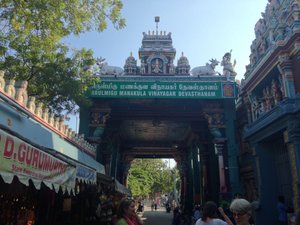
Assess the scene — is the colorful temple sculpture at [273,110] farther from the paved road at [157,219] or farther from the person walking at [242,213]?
the paved road at [157,219]

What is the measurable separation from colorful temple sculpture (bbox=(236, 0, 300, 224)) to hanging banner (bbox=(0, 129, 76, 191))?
841cm

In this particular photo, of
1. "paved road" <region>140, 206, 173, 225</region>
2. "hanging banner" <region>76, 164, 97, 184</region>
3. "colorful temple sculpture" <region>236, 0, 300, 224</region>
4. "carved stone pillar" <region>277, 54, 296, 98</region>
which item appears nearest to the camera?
"hanging banner" <region>76, 164, 97, 184</region>

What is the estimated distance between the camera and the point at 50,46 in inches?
443

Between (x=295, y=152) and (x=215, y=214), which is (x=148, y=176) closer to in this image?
(x=295, y=152)

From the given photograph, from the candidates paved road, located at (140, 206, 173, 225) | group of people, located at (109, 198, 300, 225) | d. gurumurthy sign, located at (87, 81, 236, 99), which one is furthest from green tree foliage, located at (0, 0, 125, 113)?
paved road, located at (140, 206, 173, 225)

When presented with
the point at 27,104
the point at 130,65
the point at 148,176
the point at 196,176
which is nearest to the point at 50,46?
the point at 27,104

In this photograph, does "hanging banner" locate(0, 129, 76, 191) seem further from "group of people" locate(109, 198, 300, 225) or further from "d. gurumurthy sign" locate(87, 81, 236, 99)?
"d. gurumurthy sign" locate(87, 81, 236, 99)

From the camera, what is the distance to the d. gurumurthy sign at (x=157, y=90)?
50.0 feet

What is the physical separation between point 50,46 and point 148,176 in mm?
41576

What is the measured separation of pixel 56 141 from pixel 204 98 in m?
9.08

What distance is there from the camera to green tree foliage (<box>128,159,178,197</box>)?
4326 centimetres

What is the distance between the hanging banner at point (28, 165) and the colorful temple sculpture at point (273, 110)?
841cm

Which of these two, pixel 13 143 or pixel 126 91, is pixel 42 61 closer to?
pixel 126 91

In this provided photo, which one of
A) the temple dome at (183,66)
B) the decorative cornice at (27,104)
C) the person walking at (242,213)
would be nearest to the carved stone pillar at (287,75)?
the temple dome at (183,66)
